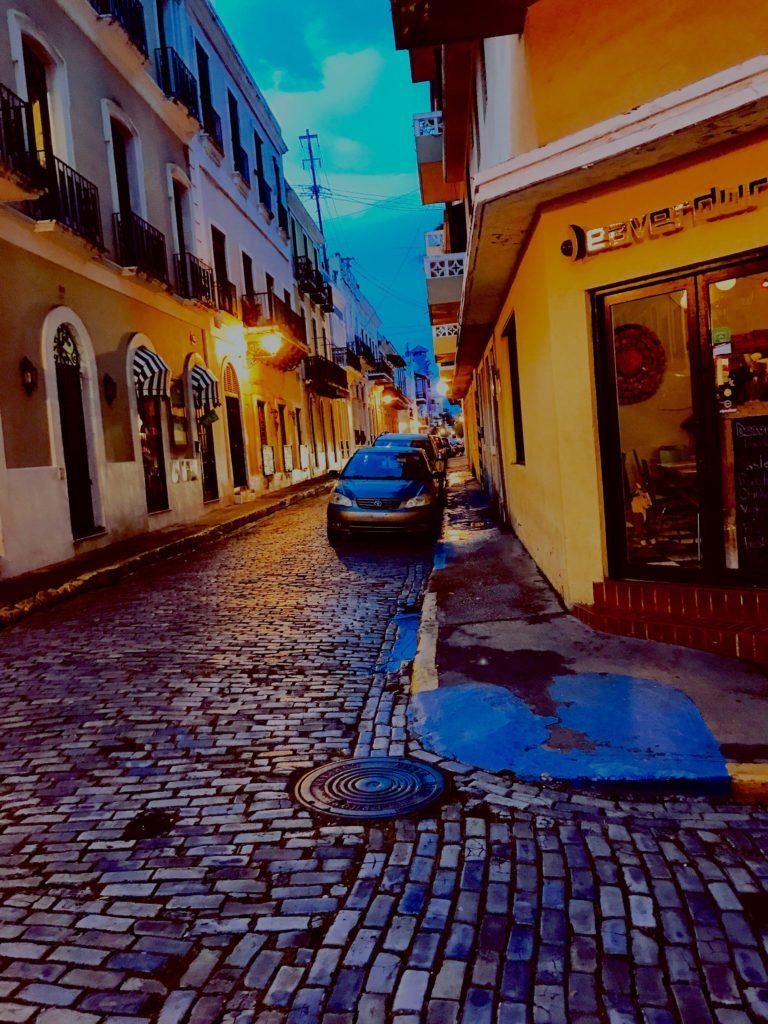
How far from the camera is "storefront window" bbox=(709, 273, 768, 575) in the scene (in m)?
5.30

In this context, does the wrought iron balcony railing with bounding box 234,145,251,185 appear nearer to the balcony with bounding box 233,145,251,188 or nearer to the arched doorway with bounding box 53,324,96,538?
the balcony with bounding box 233,145,251,188

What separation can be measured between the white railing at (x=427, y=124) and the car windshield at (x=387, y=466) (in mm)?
6809

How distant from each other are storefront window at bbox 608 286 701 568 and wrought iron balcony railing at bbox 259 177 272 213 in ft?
74.2

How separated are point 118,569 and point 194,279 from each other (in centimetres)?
961

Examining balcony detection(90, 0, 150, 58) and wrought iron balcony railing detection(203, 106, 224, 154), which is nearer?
balcony detection(90, 0, 150, 58)

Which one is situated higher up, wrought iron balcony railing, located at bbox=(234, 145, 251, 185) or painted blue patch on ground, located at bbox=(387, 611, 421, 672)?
wrought iron balcony railing, located at bbox=(234, 145, 251, 185)

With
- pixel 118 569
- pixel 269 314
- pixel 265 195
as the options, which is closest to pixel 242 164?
pixel 265 195

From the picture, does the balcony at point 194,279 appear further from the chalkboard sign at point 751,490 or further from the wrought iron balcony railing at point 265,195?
the chalkboard sign at point 751,490

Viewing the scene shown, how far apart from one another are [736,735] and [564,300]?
3569mm

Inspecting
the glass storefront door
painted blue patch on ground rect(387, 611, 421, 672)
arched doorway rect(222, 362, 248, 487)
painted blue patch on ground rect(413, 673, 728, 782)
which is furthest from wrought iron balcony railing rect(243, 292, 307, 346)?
painted blue patch on ground rect(413, 673, 728, 782)

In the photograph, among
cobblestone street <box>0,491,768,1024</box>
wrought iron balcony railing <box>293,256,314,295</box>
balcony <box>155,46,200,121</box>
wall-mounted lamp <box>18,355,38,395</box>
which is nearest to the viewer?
cobblestone street <box>0,491,768,1024</box>

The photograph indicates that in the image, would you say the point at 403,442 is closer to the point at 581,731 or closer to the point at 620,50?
the point at 620,50

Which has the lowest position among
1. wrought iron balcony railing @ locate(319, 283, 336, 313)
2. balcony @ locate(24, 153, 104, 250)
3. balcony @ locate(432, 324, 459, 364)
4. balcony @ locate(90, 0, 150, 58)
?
balcony @ locate(432, 324, 459, 364)

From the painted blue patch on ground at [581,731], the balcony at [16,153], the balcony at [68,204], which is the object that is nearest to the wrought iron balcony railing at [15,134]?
the balcony at [16,153]
